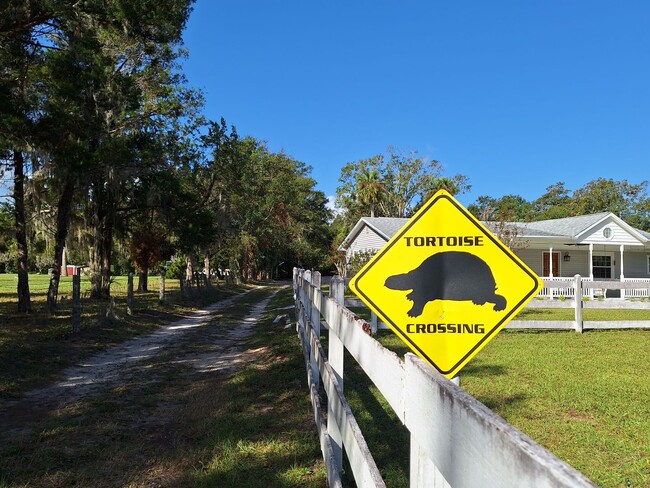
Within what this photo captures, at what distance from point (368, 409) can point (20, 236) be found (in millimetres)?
14531

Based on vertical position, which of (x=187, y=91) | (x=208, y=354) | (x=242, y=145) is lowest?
(x=208, y=354)

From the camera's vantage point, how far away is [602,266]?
2992cm

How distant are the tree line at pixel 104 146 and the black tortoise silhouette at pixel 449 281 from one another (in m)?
9.08

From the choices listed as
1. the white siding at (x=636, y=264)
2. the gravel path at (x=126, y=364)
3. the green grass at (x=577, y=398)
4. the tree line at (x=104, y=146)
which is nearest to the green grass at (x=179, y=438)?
the gravel path at (x=126, y=364)

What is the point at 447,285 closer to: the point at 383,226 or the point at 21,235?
the point at 21,235

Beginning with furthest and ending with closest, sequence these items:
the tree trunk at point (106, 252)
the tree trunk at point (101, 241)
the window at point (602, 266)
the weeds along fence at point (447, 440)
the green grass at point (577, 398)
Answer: the window at point (602, 266) < the tree trunk at point (106, 252) < the tree trunk at point (101, 241) < the green grass at point (577, 398) < the weeds along fence at point (447, 440)

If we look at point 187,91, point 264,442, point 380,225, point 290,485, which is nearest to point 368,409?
point 264,442

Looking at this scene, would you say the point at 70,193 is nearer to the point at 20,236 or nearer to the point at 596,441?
the point at 20,236

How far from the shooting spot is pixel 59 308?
1772 centimetres

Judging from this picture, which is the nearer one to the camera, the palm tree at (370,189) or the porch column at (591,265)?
the porch column at (591,265)

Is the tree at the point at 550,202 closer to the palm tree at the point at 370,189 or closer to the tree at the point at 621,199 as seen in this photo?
the tree at the point at 621,199

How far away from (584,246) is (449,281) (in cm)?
2924

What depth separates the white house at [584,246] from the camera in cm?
2722

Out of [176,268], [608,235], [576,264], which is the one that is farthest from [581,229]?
[176,268]
